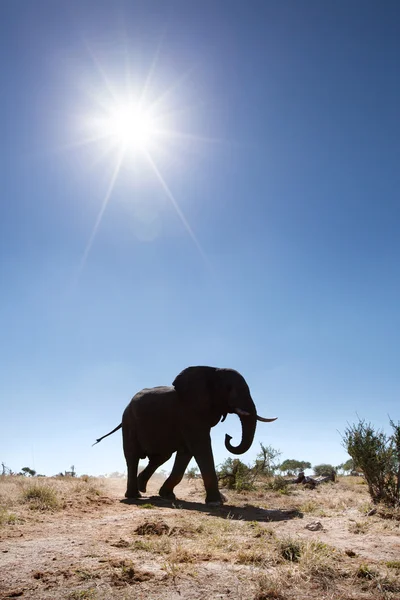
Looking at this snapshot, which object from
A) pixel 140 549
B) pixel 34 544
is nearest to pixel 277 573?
pixel 140 549

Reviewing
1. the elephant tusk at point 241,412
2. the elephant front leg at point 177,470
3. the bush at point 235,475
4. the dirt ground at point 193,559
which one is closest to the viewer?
the dirt ground at point 193,559

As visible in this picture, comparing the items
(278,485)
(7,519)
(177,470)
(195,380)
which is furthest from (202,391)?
(278,485)

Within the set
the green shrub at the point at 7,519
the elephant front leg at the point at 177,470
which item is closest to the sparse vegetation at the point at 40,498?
the green shrub at the point at 7,519

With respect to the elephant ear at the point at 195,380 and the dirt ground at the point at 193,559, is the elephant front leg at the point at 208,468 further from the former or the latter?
the dirt ground at the point at 193,559

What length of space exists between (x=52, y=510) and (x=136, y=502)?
2972 mm

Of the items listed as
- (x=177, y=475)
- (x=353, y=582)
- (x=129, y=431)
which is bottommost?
(x=353, y=582)

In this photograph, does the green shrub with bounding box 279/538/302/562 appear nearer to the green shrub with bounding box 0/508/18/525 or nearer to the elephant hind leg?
the green shrub with bounding box 0/508/18/525

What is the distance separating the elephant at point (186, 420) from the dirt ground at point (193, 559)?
324 centimetres

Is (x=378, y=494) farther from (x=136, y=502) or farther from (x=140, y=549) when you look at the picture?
(x=140, y=549)

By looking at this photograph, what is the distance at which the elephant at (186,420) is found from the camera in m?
11.0

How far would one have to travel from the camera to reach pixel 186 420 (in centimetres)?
1155

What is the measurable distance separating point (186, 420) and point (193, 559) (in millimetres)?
6824

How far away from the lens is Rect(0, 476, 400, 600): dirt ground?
388 cm

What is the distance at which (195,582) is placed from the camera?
4.07 m
